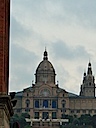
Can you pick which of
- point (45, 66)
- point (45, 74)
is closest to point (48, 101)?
point (45, 74)

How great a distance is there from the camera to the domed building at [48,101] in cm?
18638

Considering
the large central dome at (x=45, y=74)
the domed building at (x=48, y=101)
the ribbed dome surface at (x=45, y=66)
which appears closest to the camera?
the domed building at (x=48, y=101)

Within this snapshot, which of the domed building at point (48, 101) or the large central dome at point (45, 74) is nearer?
the domed building at point (48, 101)

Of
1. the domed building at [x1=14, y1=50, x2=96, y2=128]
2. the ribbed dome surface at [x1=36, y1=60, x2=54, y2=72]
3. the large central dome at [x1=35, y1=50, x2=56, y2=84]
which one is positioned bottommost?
the domed building at [x1=14, y1=50, x2=96, y2=128]

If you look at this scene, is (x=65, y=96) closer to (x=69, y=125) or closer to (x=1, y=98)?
(x=69, y=125)

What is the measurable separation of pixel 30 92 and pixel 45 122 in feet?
60.6

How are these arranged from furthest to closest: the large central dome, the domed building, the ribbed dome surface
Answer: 1. the ribbed dome surface
2. the large central dome
3. the domed building

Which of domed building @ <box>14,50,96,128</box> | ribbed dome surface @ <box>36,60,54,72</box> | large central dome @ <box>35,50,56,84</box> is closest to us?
domed building @ <box>14,50,96,128</box>

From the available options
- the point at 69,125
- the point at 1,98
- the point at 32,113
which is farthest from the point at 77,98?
the point at 1,98

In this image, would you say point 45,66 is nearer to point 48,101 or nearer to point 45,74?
point 45,74

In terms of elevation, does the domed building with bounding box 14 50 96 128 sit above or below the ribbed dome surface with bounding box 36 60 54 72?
below

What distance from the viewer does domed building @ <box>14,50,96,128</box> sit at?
611ft

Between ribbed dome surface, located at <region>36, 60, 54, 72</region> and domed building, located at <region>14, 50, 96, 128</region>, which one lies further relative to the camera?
ribbed dome surface, located at <region>36, 60, 54, 72</region>

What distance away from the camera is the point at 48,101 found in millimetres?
188875
